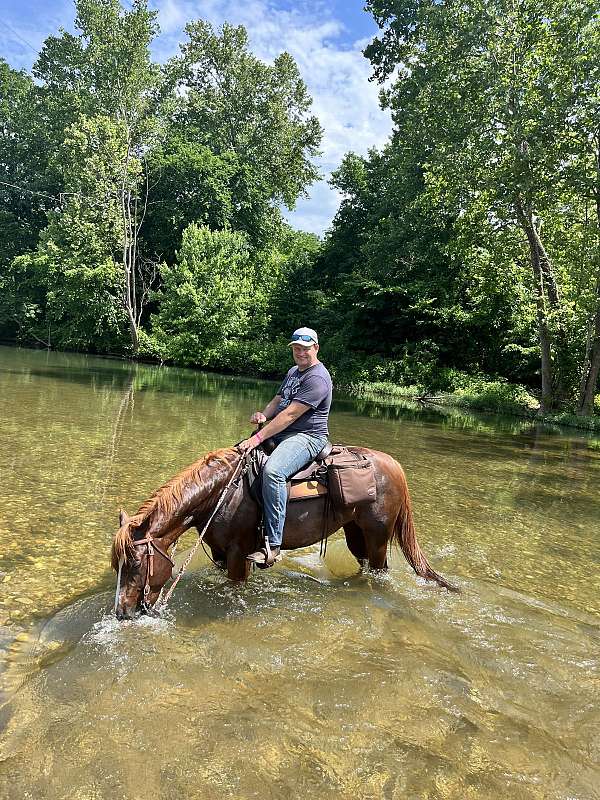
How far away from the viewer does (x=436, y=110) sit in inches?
934

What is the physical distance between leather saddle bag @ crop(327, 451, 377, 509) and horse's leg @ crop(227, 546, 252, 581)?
1.00 meters

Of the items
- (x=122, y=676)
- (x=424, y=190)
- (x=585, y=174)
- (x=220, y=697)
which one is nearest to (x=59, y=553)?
(x=122, y=676)

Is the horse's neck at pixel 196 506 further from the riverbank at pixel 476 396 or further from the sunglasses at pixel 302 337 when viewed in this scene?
the riverbank at pixel 476 396

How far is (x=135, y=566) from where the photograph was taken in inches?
171

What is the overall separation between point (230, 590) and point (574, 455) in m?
13.1

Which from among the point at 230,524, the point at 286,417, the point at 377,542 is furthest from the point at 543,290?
the point at 230,524

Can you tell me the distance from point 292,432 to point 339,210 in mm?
39421

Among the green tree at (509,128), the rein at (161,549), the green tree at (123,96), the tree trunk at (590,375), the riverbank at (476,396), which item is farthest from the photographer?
the green tree at (123,96)

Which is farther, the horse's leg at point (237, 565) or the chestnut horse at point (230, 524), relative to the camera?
the horse's leg at point (237, 565)

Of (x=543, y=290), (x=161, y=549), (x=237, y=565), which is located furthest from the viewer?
(x=543, y=290)

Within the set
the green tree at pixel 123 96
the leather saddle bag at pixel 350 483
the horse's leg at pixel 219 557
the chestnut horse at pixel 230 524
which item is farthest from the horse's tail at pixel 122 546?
the green tree at pixel 123 96

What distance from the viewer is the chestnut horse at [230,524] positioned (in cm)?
438

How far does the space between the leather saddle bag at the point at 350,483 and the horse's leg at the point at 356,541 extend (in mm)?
600

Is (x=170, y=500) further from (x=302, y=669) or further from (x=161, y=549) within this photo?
(x=302, y=669)
